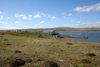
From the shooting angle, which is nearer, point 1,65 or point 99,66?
point 1,65

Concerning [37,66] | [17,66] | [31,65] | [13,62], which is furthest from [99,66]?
[13,62]

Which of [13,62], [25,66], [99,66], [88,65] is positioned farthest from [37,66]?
[99,66]

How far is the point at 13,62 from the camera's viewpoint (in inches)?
307

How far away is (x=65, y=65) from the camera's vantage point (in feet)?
26.1

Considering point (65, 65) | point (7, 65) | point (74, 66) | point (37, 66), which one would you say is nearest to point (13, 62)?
point (7, 65)

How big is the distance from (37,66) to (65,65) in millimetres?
2702

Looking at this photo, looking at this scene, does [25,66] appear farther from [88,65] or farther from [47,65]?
[88,65]

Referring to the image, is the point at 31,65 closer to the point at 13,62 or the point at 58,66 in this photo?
the point at 13,62

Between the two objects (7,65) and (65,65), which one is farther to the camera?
(65,65)

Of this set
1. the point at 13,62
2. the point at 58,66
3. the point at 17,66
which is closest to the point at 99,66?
the point at 58,66

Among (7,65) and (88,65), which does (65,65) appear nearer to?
(88,65)

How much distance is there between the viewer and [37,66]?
754 centimetres

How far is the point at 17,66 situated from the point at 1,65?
1395 mm

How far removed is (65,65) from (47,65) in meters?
1.83
